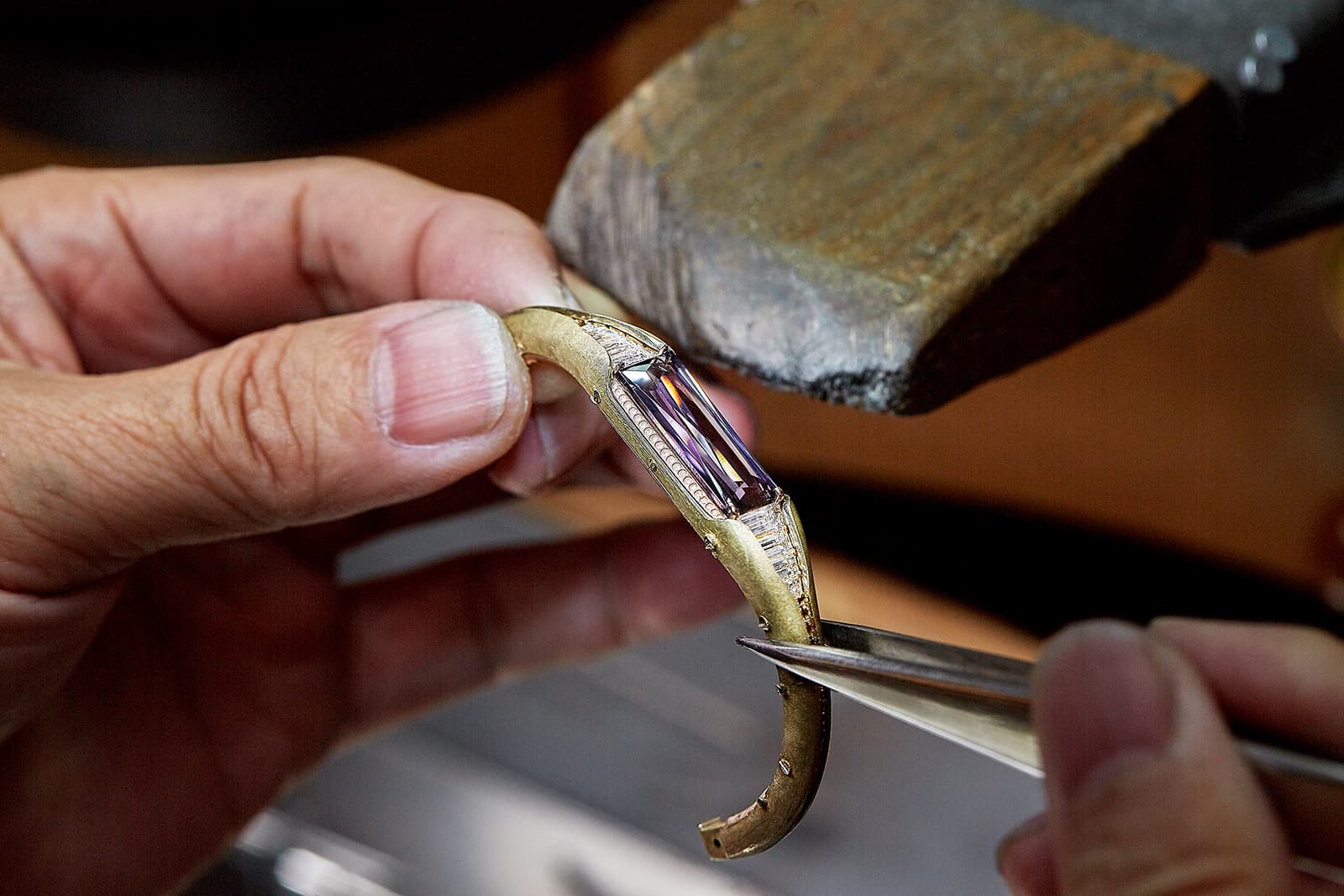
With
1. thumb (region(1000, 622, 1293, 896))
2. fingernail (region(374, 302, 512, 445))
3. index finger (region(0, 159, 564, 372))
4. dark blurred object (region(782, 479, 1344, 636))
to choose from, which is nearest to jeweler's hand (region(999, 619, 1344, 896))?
thumb (region(1000, 622, 1293, 896))

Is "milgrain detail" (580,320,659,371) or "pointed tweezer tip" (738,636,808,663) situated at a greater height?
"milgrain detail" (580,320,659,371)

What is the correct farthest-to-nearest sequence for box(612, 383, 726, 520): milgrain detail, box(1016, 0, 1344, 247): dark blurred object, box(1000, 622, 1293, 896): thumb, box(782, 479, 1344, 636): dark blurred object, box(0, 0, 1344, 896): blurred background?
box(782, 479, 1344, 636): dark blurred object → box(0, 0, 1344, 896): blurred background → box(1016, 0, 1344, 247): dark blurred object → box(612, 383, 726, 520): milgrain detail → box(1000, 622, 1293, 896): thumb

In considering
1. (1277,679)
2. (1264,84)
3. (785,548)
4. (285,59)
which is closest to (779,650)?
(785,548)

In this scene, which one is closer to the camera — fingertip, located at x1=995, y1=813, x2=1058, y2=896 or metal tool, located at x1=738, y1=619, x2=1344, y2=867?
metal tool, located at x1=738, y1=619, x2=1344, y2=867

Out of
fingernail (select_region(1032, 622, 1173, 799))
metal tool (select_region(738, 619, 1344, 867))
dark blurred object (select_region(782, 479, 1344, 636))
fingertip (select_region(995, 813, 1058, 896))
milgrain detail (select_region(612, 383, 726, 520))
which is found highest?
milgrain detail (select_region(612, 383, 726, 520))

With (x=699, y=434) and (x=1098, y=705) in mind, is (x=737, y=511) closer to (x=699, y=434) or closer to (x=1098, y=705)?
(x=699, y=434)

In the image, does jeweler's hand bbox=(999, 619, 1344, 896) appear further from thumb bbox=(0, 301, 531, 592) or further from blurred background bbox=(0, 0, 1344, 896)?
blurred background bbox=(0, 0, 1344, 896)

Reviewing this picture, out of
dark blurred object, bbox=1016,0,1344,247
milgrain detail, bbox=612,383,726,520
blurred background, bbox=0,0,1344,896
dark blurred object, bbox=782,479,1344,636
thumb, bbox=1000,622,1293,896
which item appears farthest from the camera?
dark blurred object, bbox=782,479,1344,636

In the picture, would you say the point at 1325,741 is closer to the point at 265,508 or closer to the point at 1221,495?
the point at 265,508
